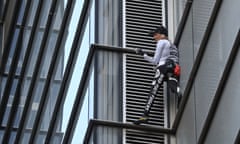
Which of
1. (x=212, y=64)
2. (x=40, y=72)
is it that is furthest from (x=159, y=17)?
(x=40, y=72)

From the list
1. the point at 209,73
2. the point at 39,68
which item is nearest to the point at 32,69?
the point at 39,68

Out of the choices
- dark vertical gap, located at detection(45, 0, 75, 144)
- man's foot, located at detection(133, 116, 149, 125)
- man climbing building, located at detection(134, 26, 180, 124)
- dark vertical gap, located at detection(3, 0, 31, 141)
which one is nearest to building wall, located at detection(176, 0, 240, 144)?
man climbing building, located at detection(134, 26, 180, 124)

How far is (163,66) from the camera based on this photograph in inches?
809

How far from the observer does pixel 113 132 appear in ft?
66.4

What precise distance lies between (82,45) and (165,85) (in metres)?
1.86

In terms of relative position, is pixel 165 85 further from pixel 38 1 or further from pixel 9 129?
pixel 9 129

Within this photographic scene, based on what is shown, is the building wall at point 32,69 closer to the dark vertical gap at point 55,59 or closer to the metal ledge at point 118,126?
the dark vertical gap at point 55,59

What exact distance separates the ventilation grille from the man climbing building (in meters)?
0.26

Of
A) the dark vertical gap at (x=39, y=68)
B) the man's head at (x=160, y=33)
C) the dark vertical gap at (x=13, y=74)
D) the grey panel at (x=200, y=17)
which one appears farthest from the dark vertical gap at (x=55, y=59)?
the dark vertical gap at (x=13, y=74)

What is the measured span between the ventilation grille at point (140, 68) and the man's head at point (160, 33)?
1.82ft

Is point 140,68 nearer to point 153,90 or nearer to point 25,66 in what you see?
point 153,90

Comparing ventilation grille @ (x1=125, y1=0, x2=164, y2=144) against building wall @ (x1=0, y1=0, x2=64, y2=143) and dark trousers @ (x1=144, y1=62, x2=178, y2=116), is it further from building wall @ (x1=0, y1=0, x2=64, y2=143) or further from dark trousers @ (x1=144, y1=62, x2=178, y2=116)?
building wall @ (x1=0, y1=0, x2=64, y2=143)

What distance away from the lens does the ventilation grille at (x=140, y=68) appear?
67.0ft

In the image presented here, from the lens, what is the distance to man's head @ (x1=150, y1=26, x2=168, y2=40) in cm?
2061
